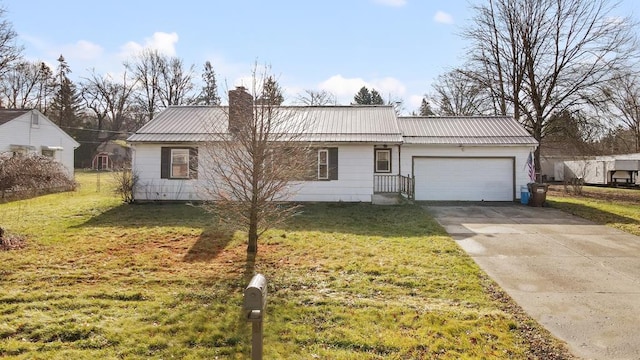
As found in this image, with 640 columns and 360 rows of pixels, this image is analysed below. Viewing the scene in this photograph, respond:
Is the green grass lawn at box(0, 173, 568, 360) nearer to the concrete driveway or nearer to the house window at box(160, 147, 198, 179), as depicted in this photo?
the concrete driveway

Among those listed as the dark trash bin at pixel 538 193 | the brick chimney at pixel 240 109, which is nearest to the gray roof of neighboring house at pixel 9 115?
the brick chimney at pixel 240 109

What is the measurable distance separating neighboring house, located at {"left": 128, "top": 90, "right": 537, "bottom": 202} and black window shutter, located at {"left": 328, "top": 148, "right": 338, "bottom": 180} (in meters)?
0.04

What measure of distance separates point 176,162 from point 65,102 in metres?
38.5

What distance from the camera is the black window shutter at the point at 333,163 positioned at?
14.3 metres

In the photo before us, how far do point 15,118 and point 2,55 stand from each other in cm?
865

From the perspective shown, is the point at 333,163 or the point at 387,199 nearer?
the point at 387,199

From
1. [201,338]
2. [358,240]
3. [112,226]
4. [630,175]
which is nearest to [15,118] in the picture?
[112,226]

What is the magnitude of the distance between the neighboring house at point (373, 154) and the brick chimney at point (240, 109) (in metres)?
5.26

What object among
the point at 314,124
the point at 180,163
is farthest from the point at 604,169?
the point at 180,163

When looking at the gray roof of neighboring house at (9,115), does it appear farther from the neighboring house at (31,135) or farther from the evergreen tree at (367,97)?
the evergreen tree at (367,97)

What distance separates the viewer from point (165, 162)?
570 inches

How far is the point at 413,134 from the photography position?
16516 mm

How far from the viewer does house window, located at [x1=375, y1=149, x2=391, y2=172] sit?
15.6m

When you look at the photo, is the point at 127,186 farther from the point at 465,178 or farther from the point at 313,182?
the point at 465,178
